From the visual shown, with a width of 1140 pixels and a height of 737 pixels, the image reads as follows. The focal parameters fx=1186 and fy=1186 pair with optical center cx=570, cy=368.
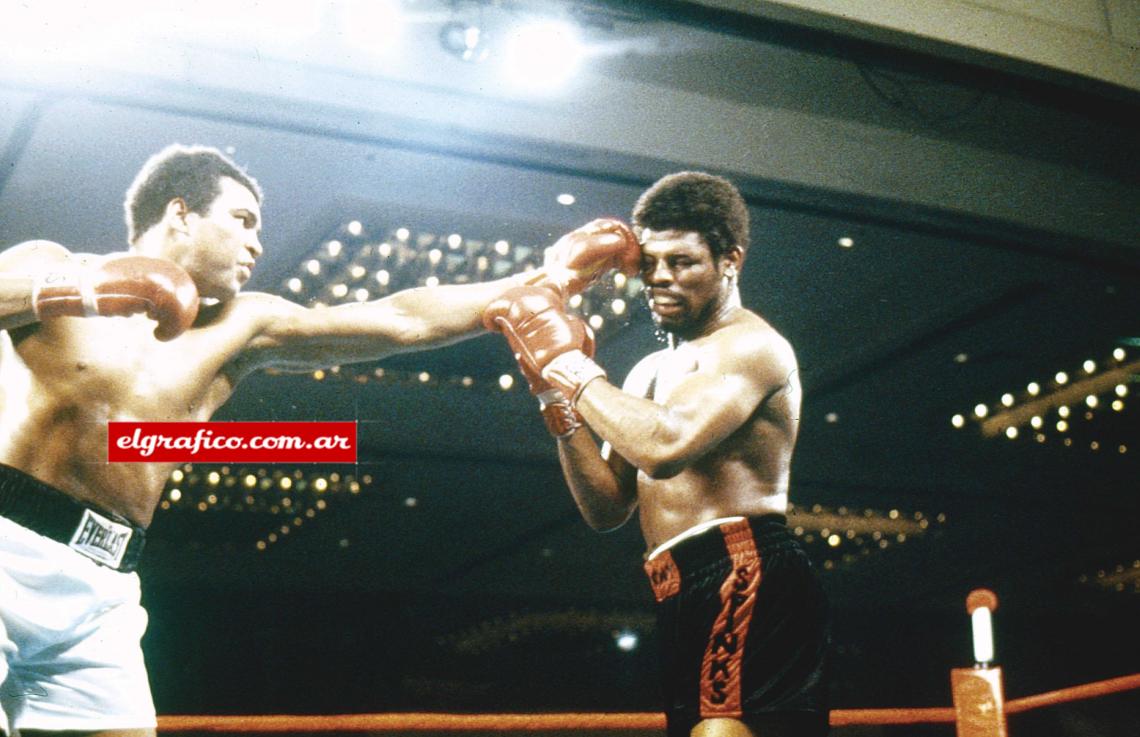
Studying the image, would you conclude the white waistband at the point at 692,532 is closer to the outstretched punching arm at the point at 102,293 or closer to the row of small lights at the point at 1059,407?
the outstretched punching arm at the point at 102,293

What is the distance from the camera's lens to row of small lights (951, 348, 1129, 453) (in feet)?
16.9

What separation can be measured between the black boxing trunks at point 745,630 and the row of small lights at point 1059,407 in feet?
12.6

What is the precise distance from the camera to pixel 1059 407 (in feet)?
18.1

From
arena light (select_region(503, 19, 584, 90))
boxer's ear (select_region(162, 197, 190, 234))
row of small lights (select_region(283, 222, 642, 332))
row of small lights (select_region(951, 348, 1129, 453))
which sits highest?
row of small lights (select_region(951, 348, 1129, 453))

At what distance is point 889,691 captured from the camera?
828 cm

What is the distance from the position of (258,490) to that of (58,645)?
4163 millimetres

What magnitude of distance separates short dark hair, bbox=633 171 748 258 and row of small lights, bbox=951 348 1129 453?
143 inches

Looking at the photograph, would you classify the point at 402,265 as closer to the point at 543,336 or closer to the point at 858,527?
the point at 543,336

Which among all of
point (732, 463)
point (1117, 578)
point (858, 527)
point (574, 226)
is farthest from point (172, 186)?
point (1117, 578)

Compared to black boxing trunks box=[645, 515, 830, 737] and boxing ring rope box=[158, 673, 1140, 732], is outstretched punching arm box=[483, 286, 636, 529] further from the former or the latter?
boxing ring rope box=[158, 673, 1140, 732]

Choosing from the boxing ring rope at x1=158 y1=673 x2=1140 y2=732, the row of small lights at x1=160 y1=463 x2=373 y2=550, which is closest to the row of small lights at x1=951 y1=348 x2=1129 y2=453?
the boxing ring rope at x1=158 y1=673 x2=1140 y2=732

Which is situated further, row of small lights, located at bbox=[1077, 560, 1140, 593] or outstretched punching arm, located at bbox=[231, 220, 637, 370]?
row of small lights, located at bbox=[1077, 560, 1140, 593]

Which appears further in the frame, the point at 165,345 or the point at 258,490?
the point at 258,490

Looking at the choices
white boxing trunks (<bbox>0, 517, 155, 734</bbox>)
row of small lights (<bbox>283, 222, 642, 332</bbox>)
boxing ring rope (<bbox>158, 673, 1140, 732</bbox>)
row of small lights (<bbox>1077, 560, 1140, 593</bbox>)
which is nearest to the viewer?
white boxing trunks (<bbox>0, 517, 155, 734</bbox>)
